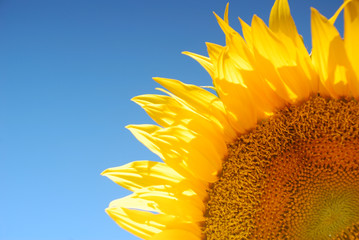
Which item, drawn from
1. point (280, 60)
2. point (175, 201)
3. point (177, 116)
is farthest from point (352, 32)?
point (175, 201)

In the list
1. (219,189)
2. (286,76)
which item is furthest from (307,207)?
(286,76)

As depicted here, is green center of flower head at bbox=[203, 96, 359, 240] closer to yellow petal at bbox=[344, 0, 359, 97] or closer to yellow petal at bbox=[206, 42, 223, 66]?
yellow petal at bbox=[344, 0, 359, 97]

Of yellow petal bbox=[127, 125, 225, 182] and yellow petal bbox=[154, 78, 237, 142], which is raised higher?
yellow petal bbox=[154, 78, 237, 142]

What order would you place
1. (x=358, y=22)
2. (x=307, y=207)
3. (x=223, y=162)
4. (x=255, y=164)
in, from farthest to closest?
(x=223, y=162) < (x=255, y=164) < (x=307, y=207) < (x=358, y=22)

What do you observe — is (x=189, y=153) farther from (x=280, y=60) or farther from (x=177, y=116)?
(x=280, y=60)

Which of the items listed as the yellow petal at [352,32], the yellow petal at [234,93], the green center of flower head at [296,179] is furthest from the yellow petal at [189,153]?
the yellow petal at [352,32]

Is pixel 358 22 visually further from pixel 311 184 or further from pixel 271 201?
pixel 271 201

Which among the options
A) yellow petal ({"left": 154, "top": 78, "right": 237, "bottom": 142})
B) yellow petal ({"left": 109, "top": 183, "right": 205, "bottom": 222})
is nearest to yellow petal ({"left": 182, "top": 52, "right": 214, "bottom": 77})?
yellow petal ({"left": 154, "top": 78, "right": 237, "bottom": 142})

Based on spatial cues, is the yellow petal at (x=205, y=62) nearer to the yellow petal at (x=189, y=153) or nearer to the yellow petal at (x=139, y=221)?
the yellow petal at (x=189, y=153)

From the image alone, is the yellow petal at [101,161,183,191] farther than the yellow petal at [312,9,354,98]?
Yes
